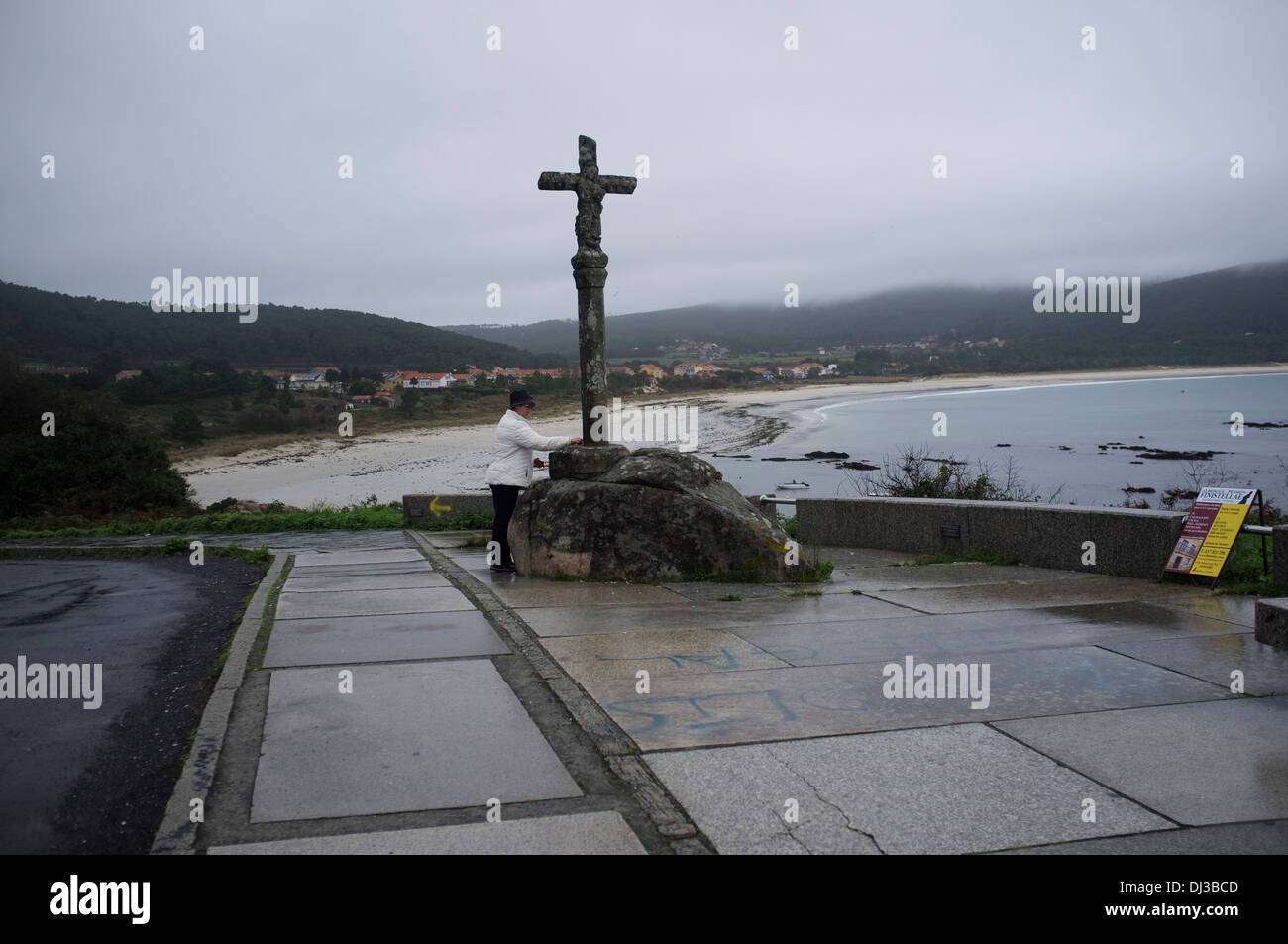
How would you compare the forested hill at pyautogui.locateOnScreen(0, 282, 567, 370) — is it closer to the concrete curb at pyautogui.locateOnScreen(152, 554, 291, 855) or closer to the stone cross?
the stone cross

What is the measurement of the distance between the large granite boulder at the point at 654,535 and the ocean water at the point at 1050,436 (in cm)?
932

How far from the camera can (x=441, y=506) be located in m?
15.8

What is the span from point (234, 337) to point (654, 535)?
3534 inches

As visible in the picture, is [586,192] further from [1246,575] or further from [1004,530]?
[1246,575]

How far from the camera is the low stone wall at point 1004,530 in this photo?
8891 millimetres

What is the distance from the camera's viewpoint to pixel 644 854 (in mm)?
3451

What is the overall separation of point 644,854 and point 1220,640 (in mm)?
4545

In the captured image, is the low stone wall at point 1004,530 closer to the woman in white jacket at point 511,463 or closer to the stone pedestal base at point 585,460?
the stone pedestal base at point 585,460

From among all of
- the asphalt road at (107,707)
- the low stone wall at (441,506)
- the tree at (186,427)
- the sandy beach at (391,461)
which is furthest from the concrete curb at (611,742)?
the tree at (186,427)

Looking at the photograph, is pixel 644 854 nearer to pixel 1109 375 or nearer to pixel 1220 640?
pixel 1220 640

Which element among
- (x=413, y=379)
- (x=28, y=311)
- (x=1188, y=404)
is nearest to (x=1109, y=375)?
(x=1188, y=404)

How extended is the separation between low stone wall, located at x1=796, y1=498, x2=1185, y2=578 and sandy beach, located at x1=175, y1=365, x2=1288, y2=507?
7.24m

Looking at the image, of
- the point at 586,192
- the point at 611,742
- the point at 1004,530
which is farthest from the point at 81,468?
the point at 611,742
